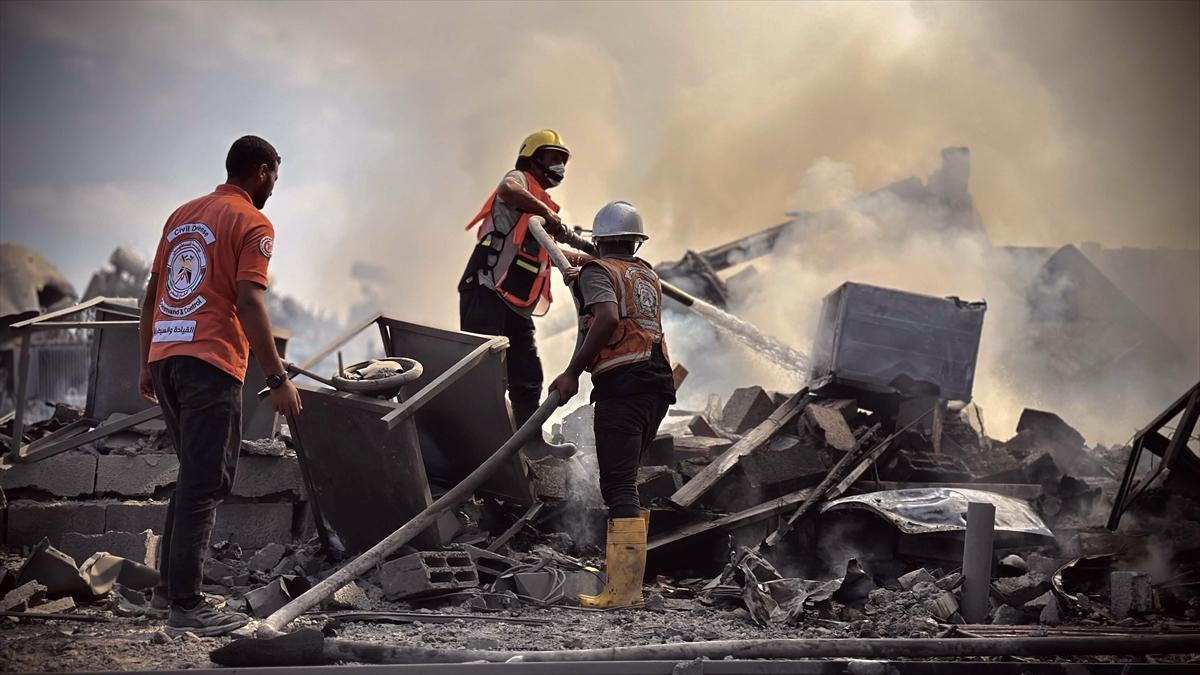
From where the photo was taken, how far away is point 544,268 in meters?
6.52

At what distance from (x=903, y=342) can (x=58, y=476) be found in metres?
5.97

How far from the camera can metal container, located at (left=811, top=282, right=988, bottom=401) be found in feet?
26.2

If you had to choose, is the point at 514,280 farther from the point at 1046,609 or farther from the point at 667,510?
the point at 1046,609

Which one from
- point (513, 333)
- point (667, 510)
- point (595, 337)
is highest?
point (513, 333)

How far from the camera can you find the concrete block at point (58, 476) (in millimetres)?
5805

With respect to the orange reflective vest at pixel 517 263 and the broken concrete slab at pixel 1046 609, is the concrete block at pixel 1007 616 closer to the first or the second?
the broken concrete slab at pixel 1046 609

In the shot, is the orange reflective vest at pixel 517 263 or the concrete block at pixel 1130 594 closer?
the concrete block at pixel 1130 594

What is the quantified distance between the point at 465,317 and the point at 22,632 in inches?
124

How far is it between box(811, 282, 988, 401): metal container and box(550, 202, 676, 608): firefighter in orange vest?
10.2 feet

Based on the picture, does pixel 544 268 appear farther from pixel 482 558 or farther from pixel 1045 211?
pixel 1045 211

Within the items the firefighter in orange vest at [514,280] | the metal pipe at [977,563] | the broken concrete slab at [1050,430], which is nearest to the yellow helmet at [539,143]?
the firefighter in orange vest at [514,280]

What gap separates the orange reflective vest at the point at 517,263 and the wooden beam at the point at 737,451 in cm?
→ 154

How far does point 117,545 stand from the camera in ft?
17.5

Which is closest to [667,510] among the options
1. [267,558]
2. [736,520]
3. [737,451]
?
[736,520]
